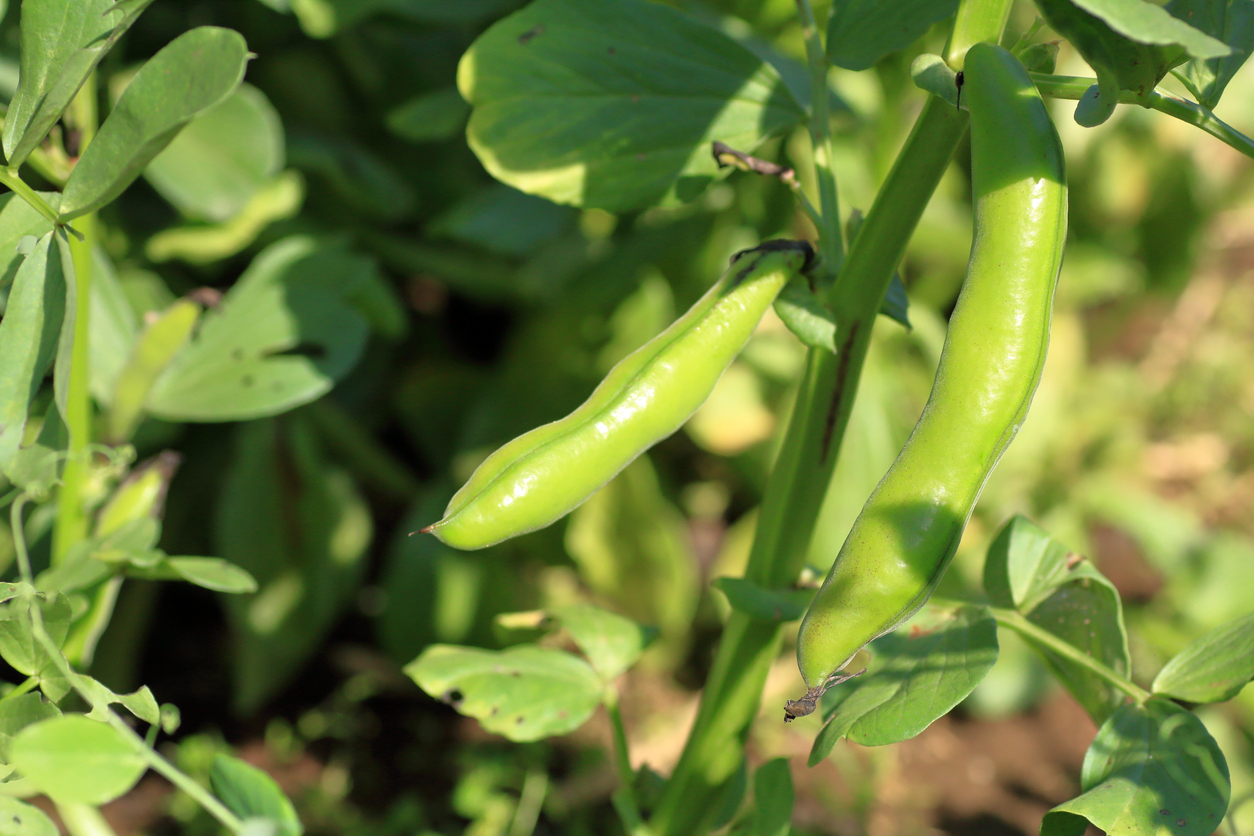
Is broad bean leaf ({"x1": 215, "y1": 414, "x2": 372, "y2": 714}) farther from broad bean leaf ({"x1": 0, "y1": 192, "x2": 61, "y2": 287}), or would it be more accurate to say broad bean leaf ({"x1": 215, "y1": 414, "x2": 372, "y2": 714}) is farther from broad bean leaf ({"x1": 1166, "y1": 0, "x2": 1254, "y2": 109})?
broad bean leaf ({"x1": 1166, "y1": 0, "x2": 1254, "y2": 109})

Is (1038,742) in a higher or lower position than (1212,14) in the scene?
lower

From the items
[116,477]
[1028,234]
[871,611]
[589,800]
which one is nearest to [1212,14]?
[1028,234]

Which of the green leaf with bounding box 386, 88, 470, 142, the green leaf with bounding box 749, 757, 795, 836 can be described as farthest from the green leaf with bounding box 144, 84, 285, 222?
the green leaf with bounding box 749, 757, 795, 836

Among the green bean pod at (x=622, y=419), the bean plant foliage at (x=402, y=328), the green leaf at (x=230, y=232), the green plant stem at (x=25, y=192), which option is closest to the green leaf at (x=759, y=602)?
the bean plant foliage at (x=402, y=328)

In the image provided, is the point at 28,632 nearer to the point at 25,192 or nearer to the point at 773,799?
the point at 25,192

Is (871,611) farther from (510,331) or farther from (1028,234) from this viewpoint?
(510,331)

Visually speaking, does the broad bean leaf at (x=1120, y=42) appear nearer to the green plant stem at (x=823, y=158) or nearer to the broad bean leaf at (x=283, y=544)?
the green plant stem at (x=823, y=158)

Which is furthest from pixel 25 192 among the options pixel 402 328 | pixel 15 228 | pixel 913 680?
pixel 402 328
